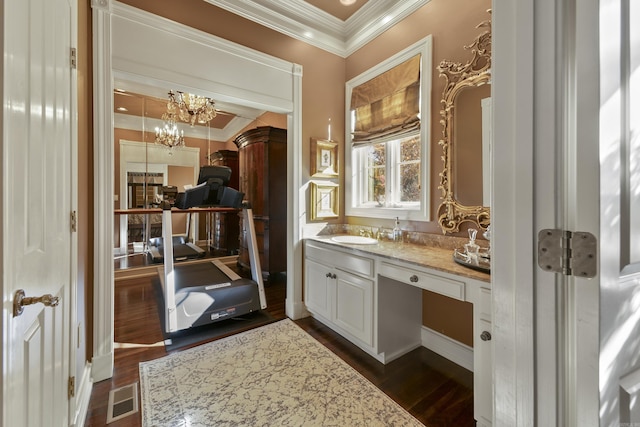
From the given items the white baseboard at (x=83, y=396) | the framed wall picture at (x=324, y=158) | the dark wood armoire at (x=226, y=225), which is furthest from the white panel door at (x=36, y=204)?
the dark wood armoire at (x=226, y=225)

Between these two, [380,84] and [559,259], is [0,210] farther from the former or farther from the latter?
[380,84]

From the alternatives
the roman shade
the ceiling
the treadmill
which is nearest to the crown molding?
the ceiling

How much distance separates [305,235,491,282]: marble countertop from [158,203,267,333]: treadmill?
3.11ft

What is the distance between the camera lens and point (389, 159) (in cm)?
286

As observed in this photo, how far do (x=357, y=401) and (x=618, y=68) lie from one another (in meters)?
1.92

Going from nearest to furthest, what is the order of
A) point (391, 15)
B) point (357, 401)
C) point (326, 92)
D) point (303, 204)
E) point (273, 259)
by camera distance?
point (357, 401) → point (391, 15) → point (303, 204) → point (326, 92) → point (273, 259)

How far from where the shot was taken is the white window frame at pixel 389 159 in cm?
237

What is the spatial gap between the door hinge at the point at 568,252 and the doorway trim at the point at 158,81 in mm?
2369

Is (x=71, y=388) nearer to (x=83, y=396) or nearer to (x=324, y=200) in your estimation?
(x=83, y=396)

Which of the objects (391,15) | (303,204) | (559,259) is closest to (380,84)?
(391,15)

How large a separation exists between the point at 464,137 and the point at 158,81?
248 centimetres

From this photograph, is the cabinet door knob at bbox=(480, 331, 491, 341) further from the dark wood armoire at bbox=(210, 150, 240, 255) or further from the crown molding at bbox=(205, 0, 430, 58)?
the dark wood armoire at bbox=(210, 150, 240, 255)

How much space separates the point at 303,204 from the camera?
9.65ft

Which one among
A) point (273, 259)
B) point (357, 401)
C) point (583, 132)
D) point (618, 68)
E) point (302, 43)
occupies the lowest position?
point (357, 401)
